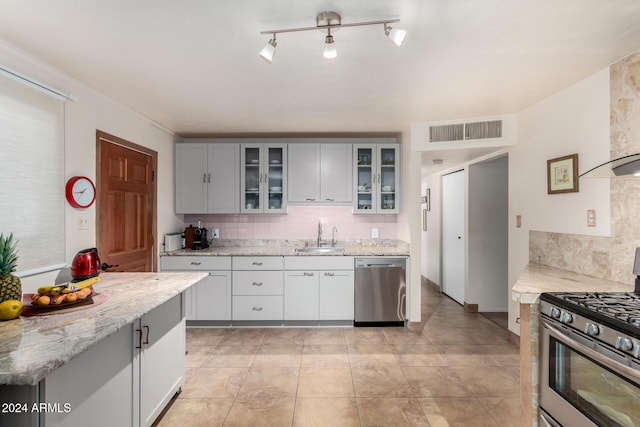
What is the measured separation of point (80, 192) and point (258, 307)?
2110 mm

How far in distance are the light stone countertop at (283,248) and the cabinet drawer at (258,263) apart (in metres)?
0.06

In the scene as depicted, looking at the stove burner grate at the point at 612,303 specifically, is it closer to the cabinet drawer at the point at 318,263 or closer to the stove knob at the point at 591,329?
the stove knob at the point at 591,329

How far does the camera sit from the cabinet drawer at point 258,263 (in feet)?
12.0

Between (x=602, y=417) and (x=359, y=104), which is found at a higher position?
(x=359, y=104)

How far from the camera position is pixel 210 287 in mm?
3676

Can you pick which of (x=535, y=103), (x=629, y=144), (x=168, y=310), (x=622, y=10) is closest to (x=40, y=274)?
(x=168, y=310)

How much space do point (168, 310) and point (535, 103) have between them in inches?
139

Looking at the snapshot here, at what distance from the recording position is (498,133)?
10.7 feet

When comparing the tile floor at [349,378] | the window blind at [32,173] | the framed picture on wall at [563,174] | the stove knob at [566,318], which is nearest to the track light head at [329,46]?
the stove knob at [566,318]

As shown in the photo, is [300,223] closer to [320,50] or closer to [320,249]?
[320,249]

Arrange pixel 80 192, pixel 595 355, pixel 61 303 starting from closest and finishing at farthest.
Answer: pixel 595 355 < pixel 61 303 < pixel 80 192

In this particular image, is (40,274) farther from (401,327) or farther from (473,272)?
(473,272)

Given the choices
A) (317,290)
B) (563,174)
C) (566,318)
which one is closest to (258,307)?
(317,290)

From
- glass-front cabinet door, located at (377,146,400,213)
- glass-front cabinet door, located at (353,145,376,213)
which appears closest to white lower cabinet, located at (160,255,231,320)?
glass-front cabinet door, located at (353,145,376,213)
